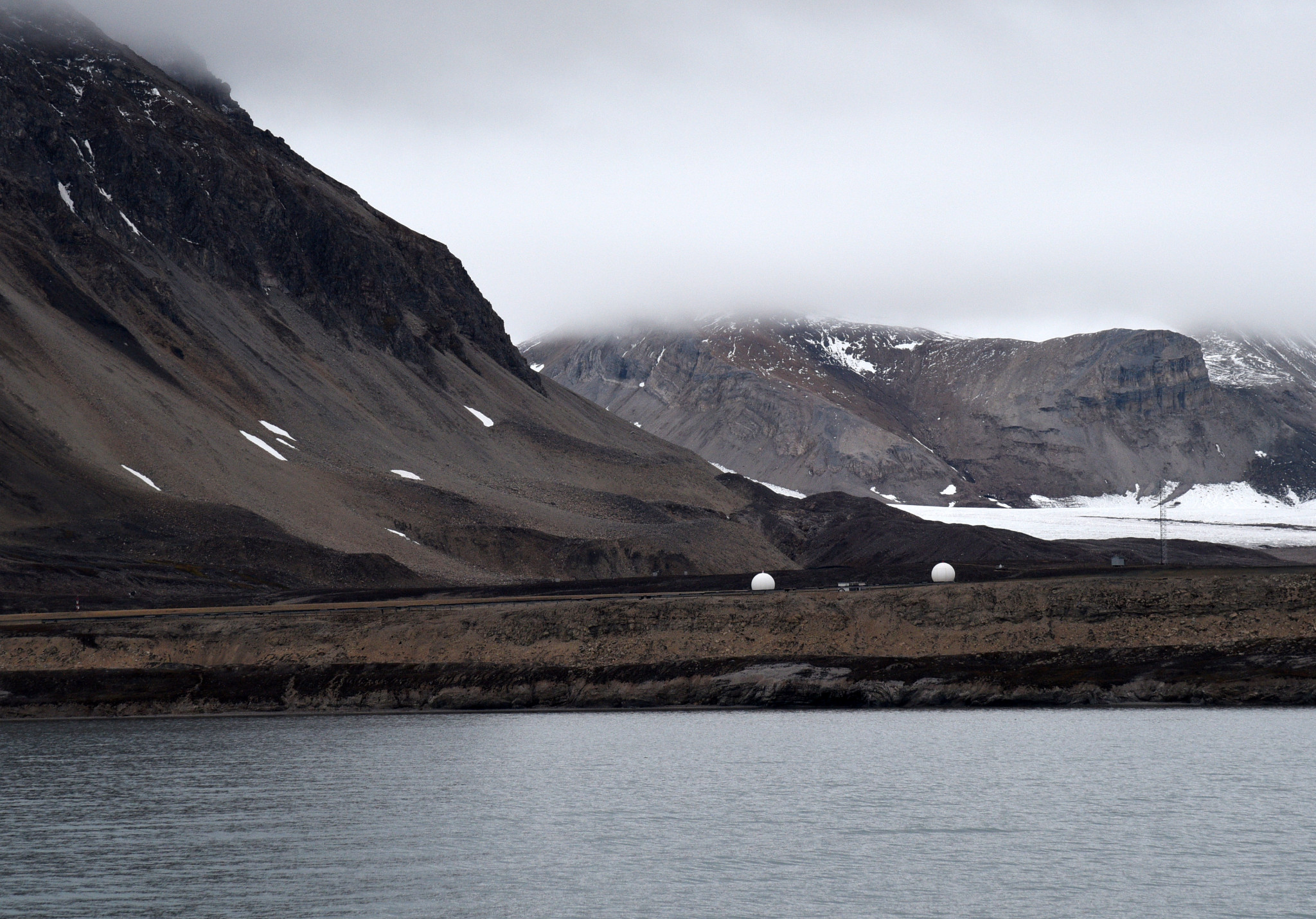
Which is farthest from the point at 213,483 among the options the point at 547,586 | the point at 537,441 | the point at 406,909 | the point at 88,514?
the point at 406,909

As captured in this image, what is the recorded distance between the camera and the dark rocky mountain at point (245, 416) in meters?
119

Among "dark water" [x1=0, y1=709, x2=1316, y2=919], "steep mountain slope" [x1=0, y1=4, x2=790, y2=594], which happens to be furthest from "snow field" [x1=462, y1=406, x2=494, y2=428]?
"dark water" [x1=0, y1=709, x2=1316, y2=919]

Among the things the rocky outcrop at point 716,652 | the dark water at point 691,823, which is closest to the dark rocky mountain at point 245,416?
the rocky outcrop at point 716,652

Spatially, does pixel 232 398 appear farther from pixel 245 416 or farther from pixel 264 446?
pixel 264 446

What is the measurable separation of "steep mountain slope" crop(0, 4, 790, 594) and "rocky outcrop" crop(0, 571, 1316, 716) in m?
32.4

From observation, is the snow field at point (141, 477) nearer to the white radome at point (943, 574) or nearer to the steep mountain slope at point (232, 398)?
the steep mountain slope at point (232, 398)

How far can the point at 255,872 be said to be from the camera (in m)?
31.5

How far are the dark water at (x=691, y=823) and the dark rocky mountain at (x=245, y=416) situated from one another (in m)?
56.6

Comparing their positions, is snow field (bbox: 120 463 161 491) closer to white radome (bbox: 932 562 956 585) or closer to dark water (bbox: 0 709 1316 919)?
white radome (bbox: 932 562 956 585)

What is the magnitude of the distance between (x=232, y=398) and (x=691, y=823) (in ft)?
402

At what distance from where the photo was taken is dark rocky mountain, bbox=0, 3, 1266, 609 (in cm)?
11875

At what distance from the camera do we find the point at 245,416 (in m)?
147

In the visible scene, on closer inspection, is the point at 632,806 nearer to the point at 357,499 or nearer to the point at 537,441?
the point at 357,499

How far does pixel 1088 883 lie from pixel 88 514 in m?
105
